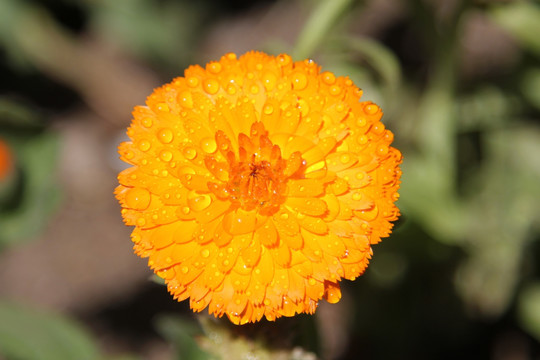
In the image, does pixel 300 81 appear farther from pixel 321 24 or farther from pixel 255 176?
pixel 321 24

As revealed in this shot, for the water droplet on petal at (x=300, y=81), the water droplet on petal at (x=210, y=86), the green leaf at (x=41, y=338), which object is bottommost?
the green leaf at (x=41, y=338)

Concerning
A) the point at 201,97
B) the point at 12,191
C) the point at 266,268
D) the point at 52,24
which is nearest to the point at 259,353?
the point at 266,268

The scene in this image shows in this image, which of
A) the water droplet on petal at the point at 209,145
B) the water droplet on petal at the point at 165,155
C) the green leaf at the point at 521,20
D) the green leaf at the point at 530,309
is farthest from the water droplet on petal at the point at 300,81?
the green leaf at the point at 530,309

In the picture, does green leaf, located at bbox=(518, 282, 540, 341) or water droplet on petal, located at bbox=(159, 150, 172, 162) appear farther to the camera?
green leaf, located at bbox=(518, 282, 540, 341)

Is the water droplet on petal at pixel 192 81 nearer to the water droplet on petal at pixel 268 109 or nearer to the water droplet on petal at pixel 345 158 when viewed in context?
the water droplet on petal at pixel 268 109

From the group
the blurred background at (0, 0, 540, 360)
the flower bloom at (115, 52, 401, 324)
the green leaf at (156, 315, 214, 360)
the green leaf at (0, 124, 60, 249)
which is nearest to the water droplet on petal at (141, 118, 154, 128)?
the flower bloom at (115, 52, 401, 324)

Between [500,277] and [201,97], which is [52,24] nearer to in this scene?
[201,97]

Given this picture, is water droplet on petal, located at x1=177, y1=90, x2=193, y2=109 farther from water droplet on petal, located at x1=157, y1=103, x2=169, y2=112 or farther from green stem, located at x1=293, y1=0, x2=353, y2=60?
green stem, located at x1=293, y1=0, x2=353, y2=60
